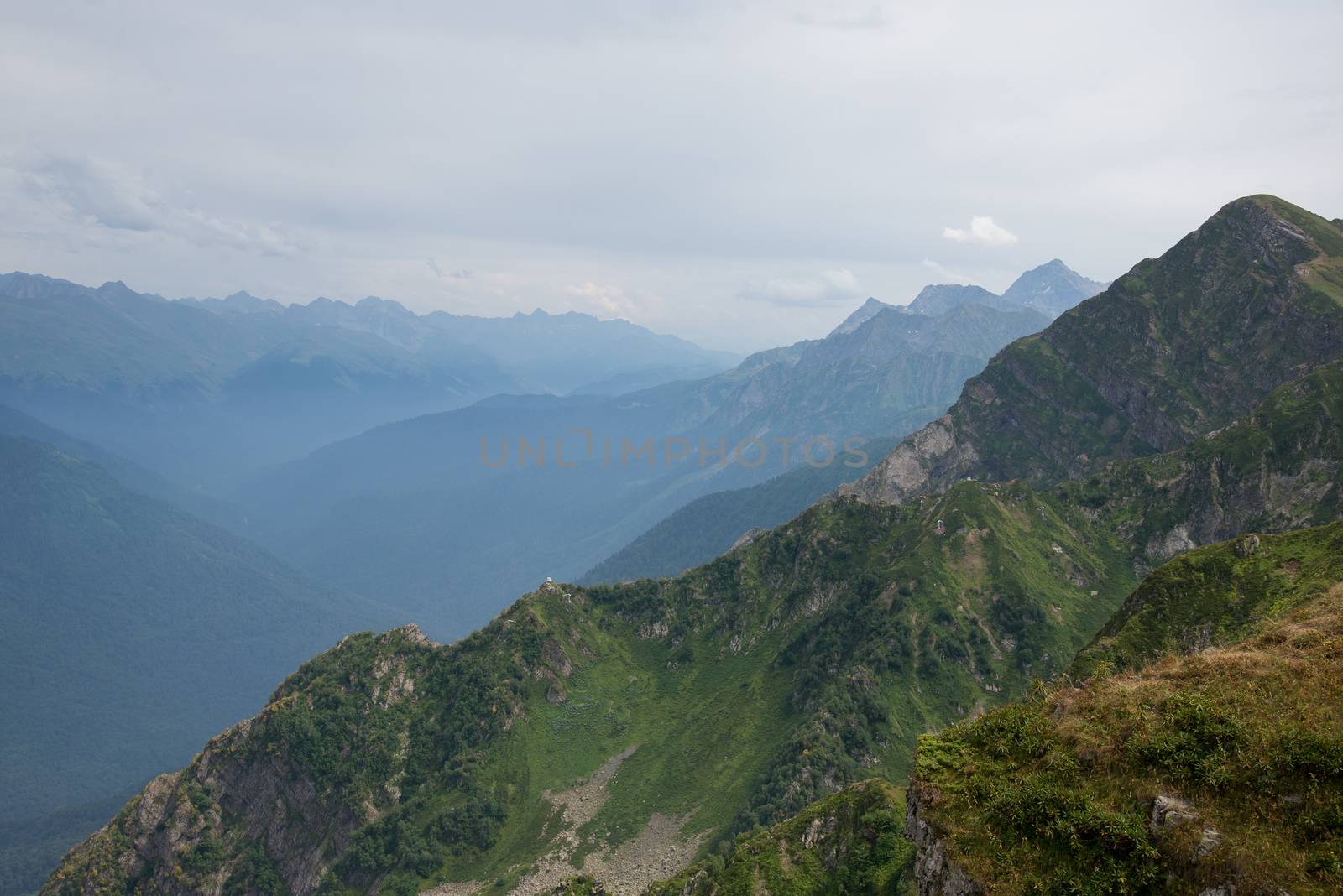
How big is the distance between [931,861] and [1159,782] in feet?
31.6

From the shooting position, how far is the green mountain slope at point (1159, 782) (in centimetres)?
2461

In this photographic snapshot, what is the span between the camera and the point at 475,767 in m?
127

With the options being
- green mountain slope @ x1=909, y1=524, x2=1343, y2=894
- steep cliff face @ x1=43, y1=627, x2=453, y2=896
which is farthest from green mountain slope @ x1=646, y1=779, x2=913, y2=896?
steep cliff face @ x1=43, y1=627, x2=453, y2=896

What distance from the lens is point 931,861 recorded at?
3139cm

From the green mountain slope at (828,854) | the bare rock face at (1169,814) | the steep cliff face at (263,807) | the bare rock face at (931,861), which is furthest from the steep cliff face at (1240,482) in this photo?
the steep cliff face at (263,807)

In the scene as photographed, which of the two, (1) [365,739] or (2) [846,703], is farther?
(1) [365,739]

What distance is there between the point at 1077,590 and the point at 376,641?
13694 cm

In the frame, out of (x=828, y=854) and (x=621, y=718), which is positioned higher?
(x=828, y=854)

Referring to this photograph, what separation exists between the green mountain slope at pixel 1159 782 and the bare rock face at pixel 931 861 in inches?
3.6

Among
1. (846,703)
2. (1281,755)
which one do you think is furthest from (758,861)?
(1281,755)

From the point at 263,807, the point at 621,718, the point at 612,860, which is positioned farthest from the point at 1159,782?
the point at 263,807

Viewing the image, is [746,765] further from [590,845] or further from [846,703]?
[590,845]

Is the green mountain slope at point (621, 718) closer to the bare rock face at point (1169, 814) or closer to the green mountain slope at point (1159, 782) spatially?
the green mountain slope at point (1159, 782)

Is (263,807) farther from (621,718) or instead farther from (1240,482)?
(1240,482)
